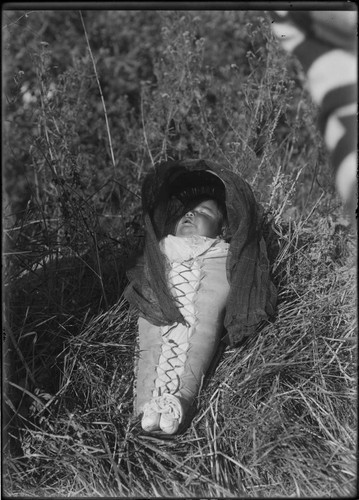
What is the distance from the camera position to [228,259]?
8.72ft

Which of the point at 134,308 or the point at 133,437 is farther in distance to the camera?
the point at 134,308

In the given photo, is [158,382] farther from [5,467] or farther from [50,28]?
[50,28]

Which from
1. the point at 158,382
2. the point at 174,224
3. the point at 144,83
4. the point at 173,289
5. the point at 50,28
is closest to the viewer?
the point at 158,382

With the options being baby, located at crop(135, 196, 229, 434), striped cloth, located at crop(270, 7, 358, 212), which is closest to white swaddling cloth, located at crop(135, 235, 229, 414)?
baby, located at crop(135, 196, 229, 434)

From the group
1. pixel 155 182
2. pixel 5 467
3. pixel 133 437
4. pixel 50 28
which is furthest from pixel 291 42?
pixel 50 28

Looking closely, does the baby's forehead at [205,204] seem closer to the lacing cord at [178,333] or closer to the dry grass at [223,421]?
the lacing cord at [178,333]

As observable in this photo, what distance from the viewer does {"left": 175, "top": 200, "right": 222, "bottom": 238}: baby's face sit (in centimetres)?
280

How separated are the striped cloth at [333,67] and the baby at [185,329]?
2.03 feet

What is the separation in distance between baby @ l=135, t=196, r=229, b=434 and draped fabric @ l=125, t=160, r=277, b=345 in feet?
0.12

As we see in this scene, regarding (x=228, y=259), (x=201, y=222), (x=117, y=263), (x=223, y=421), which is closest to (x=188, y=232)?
(x=201, y=222)

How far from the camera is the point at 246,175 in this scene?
3.26 meters

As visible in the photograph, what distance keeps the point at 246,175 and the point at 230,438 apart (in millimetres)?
1270

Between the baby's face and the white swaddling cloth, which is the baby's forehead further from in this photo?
the white swaddling cloth

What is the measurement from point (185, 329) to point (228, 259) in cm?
31
